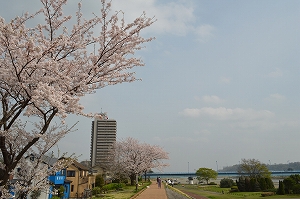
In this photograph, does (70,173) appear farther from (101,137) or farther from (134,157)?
(101,137)

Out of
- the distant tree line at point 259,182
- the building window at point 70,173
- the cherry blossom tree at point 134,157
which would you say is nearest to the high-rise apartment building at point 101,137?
the cherry blossom tree at point 134,157

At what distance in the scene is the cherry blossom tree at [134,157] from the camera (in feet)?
137

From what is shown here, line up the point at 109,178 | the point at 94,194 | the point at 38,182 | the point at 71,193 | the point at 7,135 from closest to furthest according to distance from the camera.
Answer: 1. the point at 7,135
2. the point at 38,182
3. the point at 94,194
4. the point at 71,193
5. the point at 109,178

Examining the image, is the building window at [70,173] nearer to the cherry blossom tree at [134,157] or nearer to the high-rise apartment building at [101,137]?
the cherry blossom tree at [134,157]

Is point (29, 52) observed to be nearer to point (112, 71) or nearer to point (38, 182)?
point (112, 71)

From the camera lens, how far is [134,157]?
43094 millimetres

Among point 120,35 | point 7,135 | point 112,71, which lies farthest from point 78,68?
point 7,135

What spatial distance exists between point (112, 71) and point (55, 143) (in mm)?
2777

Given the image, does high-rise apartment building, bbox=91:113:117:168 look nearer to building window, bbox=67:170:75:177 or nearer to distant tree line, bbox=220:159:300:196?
distant tree line, bbox=220:159:300:196

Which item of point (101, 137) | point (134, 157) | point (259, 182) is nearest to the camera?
point (259, 182)

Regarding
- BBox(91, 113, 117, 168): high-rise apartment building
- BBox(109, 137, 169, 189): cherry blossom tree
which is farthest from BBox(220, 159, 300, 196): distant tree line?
BBox(91, 113, 117, 168): high-rise apartment building

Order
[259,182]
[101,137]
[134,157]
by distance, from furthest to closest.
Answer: [101,137] < [134,157] < [259,182]

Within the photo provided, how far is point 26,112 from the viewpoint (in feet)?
18.2

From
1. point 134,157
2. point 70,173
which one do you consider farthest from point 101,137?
point 70,173
